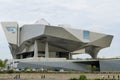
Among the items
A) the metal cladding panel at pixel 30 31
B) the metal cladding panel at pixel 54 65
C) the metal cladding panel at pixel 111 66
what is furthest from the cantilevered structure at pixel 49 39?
the metal cladding panel at pixel 111 66

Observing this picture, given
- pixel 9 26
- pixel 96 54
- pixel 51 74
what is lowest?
pixel 51 74

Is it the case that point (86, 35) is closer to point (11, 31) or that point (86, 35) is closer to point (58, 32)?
point (58, 32)

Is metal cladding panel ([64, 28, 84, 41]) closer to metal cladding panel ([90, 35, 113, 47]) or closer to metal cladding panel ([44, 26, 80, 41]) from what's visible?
metal cladding panel ([44, 26, 80, 41])

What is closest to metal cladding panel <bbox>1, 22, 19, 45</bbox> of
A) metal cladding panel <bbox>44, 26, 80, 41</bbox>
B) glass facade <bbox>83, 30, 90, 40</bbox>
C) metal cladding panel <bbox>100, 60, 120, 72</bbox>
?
metal cladding panel <bbox>44, 26, 80, 41</bbox>

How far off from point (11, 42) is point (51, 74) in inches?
1315

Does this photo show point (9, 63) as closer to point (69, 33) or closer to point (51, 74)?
point (69, 33)

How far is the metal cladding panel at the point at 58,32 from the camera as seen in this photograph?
78.0 meters

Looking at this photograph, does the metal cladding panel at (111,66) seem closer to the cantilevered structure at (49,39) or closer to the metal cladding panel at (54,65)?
the metal cladding panel at (54,65)

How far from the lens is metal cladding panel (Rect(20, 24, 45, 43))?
7819 centimetres

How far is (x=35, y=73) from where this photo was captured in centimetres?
5503

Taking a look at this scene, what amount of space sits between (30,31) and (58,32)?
728 centimetres

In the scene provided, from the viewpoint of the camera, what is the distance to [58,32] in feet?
261

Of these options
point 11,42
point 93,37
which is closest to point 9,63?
point 11,42

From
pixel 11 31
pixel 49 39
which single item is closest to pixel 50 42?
pixel 49 39
